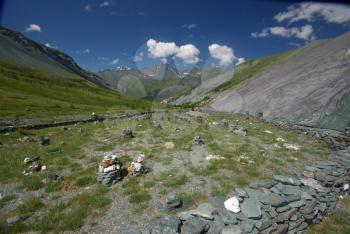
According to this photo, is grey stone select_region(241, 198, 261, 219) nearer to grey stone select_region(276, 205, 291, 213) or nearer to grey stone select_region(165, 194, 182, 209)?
grey stone select_region(276, 205, 291, 213)

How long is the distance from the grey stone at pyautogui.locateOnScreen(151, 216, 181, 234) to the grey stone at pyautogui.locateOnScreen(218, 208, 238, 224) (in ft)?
5.62

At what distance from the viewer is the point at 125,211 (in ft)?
31.4

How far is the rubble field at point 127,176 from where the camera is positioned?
9.10 metres

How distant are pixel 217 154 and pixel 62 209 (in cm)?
1015

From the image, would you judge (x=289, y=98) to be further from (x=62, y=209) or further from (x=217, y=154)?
(x=62, y=209)

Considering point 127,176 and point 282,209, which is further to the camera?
point 127,176

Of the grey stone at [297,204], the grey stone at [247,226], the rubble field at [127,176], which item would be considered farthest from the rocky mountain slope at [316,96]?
the grey stone at [247,226]

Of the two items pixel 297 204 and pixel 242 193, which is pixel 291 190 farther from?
pixel 242 193

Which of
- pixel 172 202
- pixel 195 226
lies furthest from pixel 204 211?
pixel 172 202

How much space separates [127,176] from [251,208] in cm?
682

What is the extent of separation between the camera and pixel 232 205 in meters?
9.30

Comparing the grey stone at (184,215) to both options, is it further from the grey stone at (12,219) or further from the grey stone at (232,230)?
the grey stone at (12,219)

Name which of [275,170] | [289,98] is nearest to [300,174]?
[275,170]

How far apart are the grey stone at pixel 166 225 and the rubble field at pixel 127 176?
563 mm
